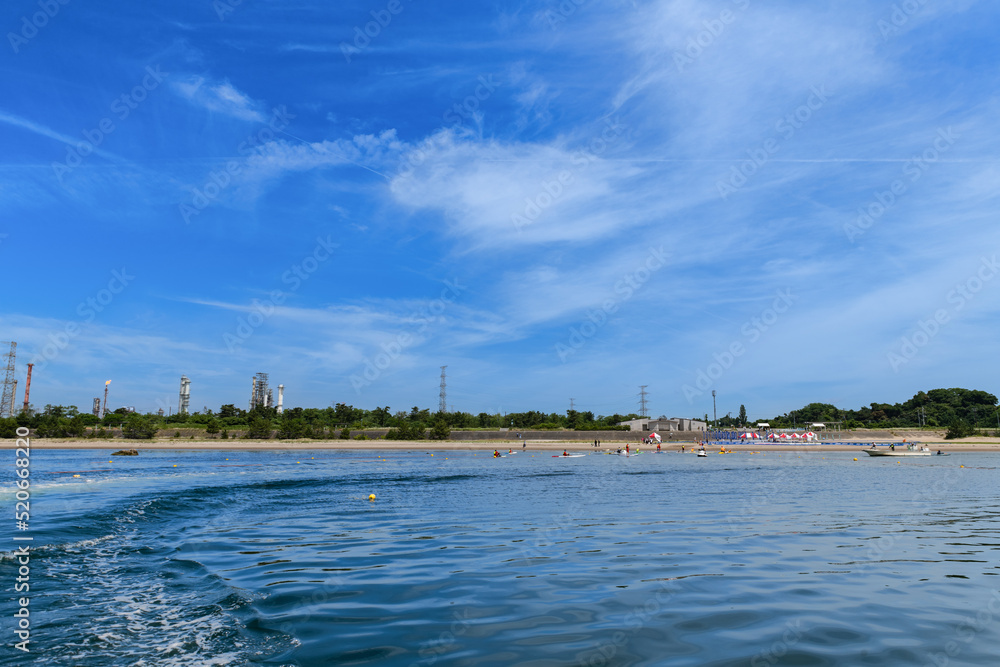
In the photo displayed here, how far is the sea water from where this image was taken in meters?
8.09

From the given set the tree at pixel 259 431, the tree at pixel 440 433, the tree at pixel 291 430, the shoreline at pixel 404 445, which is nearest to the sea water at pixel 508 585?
the shoreline at pixel 404 445

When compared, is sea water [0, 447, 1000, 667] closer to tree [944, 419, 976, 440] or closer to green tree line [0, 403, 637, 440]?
green tree line [0, 403, 637, 440]

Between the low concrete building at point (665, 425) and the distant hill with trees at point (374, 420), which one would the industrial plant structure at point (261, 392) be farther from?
the low concrete building at point (665, 425)

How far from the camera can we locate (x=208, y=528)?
20.3 m

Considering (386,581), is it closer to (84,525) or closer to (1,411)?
(84,525)

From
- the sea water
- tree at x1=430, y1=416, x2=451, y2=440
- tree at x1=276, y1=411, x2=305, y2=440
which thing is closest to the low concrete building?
tree at x1=430, y1=416, x2=451, y2=440

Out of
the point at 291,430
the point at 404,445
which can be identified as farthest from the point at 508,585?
the point at 291,430

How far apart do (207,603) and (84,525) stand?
42.2ft

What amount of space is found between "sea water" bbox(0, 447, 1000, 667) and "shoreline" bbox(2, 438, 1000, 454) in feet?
270

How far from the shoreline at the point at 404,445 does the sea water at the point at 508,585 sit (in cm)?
8243

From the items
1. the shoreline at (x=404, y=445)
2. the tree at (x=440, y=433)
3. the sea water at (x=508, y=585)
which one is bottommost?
the shoreline at (x=404, y=445)

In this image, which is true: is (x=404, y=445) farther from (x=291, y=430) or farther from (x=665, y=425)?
(x=665, y=425)

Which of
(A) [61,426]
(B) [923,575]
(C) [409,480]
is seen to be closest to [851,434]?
(C) [409,480]

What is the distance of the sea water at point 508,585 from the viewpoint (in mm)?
8094
